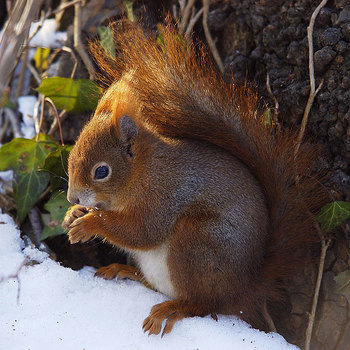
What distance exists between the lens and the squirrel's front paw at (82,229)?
170 cm

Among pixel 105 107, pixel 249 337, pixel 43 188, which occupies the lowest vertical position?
pixel 249 337

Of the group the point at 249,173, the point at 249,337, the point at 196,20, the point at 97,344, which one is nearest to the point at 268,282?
the point at 249,337

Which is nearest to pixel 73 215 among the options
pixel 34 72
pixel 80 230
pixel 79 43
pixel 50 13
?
pixel 80 230

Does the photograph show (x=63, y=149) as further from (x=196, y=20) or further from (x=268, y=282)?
(x=268, y=282)

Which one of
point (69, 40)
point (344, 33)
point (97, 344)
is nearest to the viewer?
point (97, 344)

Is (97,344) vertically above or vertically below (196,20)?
below

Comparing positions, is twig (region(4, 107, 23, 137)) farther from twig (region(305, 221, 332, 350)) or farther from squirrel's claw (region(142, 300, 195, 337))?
twig (region(305, 221, 332, 350))

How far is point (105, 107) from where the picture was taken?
1793 millimetres

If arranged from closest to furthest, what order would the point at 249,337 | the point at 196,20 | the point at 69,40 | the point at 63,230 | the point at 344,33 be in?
the point at 249,337, the point at 344,33, the point at 63,230, the point at 196,20, the point at 69,40

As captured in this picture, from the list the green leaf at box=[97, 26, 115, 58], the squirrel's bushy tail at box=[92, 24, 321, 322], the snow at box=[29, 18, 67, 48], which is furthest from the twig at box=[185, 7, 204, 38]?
the snow at box=[29, 18, 67, 48]

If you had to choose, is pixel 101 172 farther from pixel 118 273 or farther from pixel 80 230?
pixel 118 273

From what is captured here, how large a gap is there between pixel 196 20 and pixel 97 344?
52.7 inches

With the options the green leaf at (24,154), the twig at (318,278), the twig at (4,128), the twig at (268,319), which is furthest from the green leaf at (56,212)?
the twig at (318,278)

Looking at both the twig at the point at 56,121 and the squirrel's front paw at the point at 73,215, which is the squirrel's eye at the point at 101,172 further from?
the twig at the point at 56,121
